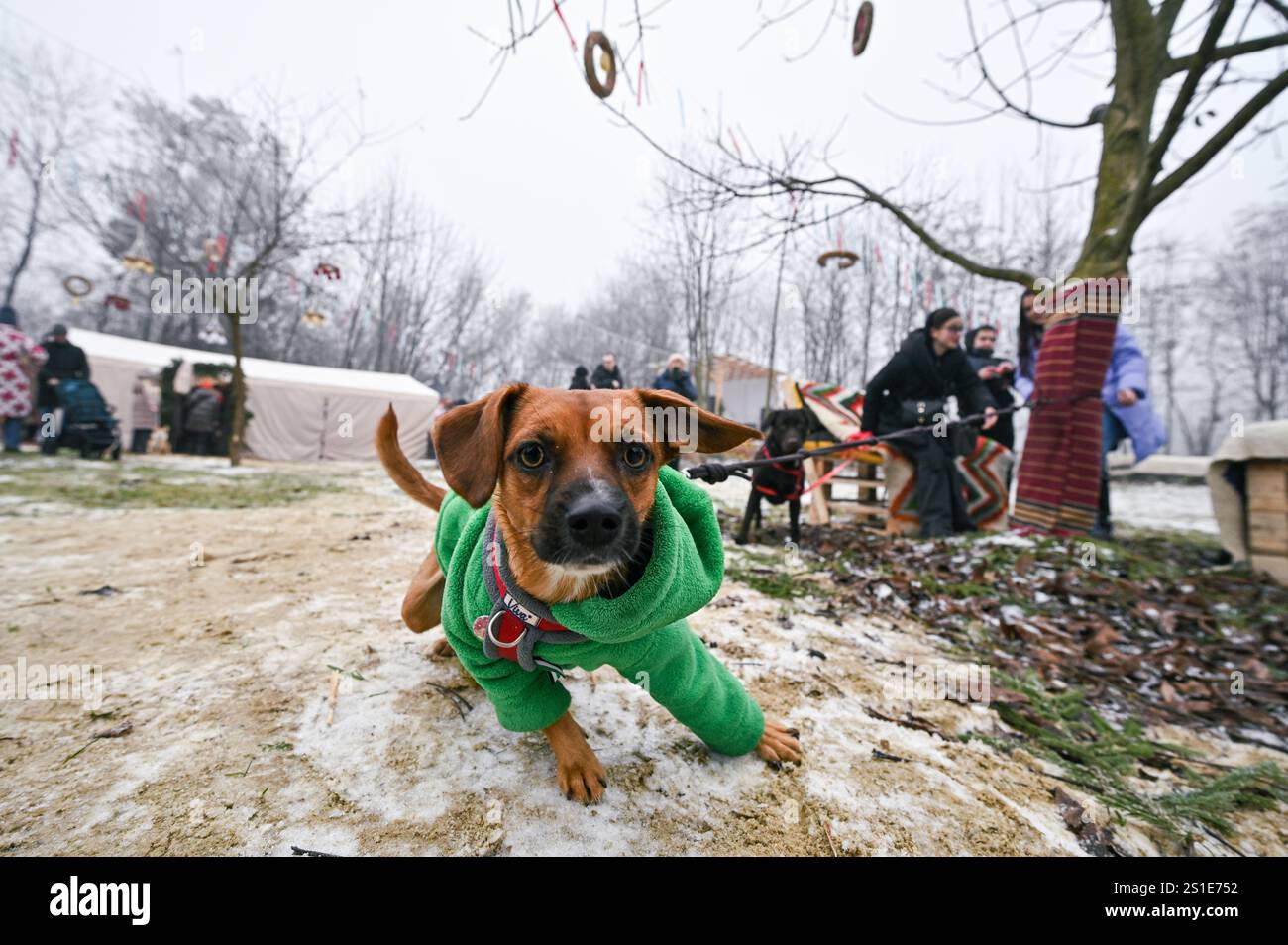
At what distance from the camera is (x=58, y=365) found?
35.3 ft

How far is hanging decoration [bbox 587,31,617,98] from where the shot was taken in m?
2.65

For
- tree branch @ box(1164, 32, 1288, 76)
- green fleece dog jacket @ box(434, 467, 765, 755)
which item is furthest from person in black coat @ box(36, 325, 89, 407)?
tree branch @ box(1164, 32, 1288, 76)

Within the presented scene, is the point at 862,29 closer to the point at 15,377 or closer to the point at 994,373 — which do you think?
the point at 994,373

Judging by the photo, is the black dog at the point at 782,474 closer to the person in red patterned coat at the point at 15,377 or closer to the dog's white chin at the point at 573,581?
the dog's white chin at the point at 573,581

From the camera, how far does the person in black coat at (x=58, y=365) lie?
10.7 meters

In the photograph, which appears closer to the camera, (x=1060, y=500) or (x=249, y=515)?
Result: (x=1060, y=500)

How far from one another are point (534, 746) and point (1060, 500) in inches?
208

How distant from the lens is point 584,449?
1.64 meters

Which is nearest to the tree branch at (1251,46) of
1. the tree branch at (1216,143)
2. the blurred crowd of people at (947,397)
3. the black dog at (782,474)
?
the tree branch at (1216,143)

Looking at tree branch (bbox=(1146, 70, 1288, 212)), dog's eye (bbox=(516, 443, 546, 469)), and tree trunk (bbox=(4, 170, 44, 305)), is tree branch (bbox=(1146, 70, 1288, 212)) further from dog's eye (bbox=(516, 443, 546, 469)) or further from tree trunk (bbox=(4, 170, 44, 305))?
tree trunk (bbox=(4, 170, 44, 305))

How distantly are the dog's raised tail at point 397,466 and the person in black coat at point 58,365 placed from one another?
45.4ft
